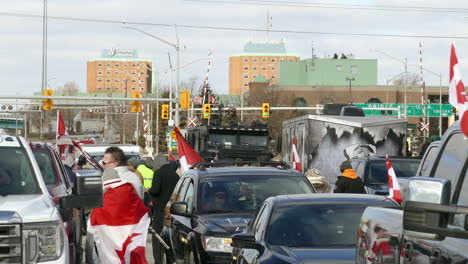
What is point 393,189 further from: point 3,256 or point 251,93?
point 251,93

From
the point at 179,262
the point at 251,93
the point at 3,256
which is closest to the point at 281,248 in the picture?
the point at 3,256

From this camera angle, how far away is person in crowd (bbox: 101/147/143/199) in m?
11.5

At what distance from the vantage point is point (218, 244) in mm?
11062

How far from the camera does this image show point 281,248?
29.3ft

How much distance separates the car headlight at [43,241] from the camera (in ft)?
24.0

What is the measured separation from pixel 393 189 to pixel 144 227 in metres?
4.08

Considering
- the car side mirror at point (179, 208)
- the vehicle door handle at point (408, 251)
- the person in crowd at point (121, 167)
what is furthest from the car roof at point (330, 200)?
the vehicle door handle at point (408, 251)

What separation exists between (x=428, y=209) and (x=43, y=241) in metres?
4.25

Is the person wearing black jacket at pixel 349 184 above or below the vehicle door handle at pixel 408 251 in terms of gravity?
below

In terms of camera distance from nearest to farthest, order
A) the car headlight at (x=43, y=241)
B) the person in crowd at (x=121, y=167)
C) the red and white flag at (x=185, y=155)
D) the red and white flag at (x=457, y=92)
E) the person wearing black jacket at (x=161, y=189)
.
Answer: the red and white flag at (x=457, y=92)
the car headlight at (x=43, y=241)
the person in crowd at (x=121, y=167)
the person wearing black jacket at (x=161, y=189)
the red and white flag at (x=185, y=155)

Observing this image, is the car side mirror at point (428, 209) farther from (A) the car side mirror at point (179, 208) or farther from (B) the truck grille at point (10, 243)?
(A) the car side mirror at point (179, 208)

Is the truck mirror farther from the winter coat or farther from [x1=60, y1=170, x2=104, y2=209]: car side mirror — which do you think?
the winter coat

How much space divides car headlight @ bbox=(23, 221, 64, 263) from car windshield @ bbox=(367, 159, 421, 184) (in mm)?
13773

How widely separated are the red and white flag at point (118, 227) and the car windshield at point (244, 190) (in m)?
1.18
